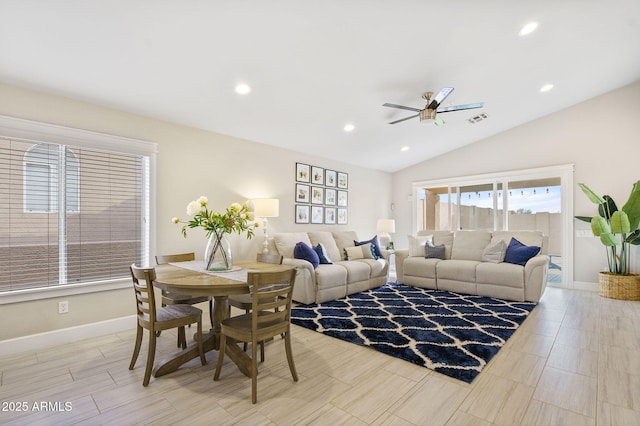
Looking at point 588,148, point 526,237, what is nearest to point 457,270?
point 526,237

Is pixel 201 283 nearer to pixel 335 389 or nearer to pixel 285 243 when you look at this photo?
pixel 335 389

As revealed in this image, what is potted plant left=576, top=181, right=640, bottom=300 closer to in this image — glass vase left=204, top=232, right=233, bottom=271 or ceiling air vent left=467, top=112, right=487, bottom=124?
ceiling air vent left=467, top=112, right=487, bottom=124

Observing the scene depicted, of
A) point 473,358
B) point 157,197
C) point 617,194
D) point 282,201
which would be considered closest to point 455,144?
point 617,194

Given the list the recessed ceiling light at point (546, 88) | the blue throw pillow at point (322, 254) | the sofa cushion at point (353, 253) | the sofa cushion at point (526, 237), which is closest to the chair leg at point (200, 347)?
the blue throw pillow at point (322, 254)

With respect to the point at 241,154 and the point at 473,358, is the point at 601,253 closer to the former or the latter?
the point at 473,358

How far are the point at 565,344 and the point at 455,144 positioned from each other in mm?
4570

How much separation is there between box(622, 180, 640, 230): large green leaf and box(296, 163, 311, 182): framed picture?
4.99m

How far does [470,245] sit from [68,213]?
5.67m

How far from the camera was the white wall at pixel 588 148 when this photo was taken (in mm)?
5043

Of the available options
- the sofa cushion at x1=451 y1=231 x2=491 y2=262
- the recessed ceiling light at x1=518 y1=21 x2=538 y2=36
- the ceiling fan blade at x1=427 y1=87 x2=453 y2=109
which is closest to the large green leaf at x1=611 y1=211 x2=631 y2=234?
the sofa cushion at x1=451 y1=231 x2=491 y2=262

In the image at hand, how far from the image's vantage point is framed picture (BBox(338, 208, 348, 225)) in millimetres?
6406

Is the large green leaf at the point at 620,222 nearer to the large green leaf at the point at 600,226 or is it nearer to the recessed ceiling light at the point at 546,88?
the large green leaf at the point at 600,226

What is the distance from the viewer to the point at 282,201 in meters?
5.32

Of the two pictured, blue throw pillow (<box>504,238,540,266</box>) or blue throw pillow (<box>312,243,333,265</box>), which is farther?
blue throw pillow (<box>312,243,333,265</box>)
